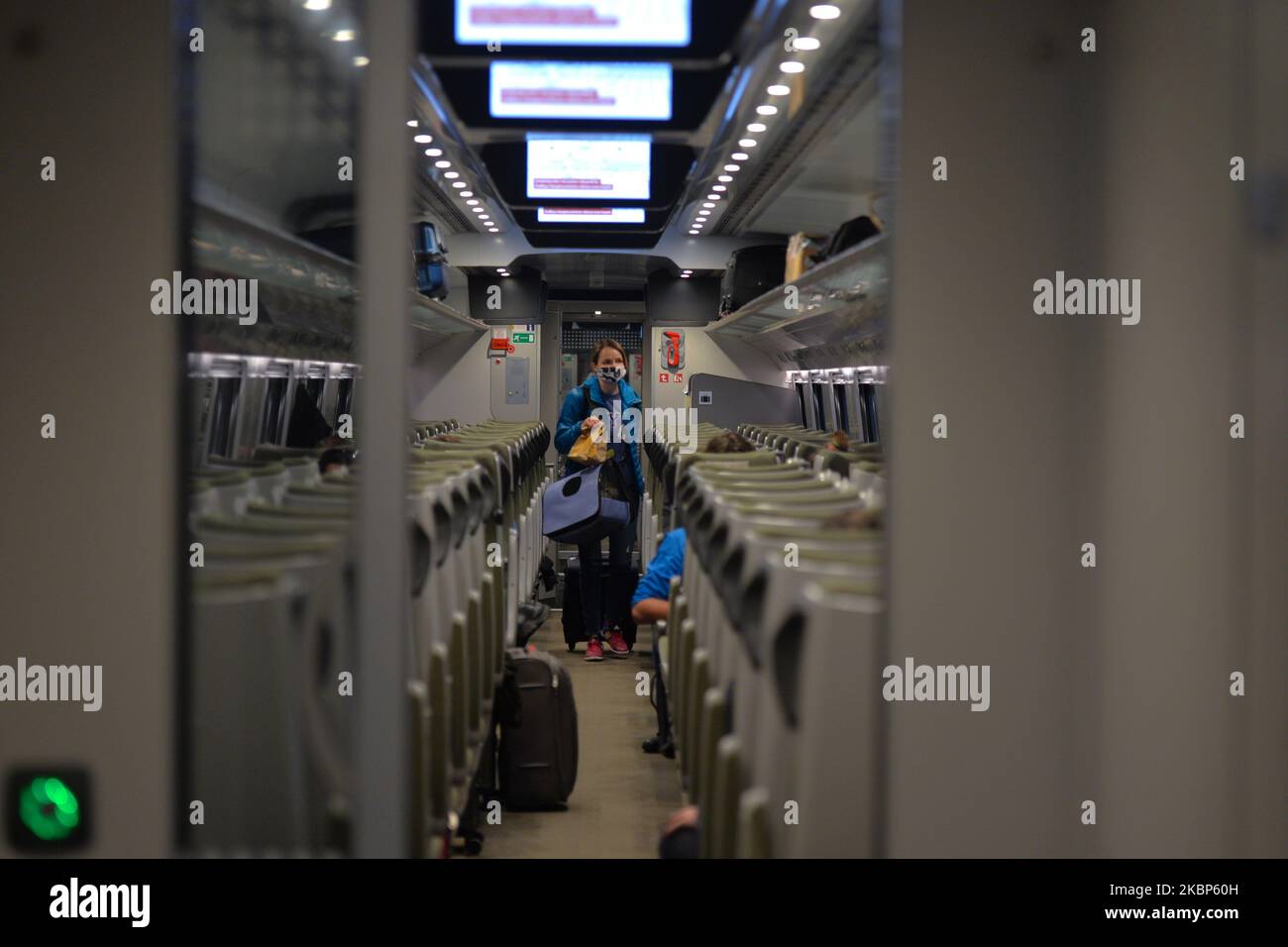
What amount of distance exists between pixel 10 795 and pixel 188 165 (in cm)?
127

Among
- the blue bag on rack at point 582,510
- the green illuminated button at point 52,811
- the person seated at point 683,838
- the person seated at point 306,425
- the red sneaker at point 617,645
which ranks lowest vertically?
the red sneaker at point 617,645

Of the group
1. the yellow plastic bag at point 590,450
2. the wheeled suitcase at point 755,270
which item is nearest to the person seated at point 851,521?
the yellow plastic bag at point 590,450

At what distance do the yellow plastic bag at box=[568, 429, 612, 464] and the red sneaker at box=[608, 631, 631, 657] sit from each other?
1.21m

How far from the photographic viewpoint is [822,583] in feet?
6.91

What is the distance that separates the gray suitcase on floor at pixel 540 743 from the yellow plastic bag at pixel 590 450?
2782 millimetres

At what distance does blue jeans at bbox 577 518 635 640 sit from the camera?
7.66 meters

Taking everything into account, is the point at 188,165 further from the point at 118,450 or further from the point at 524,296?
the point at 524,296

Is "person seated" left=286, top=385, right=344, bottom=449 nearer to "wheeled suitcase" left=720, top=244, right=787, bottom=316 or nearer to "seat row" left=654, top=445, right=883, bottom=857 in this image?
"seat row" left=654, top=445, right=883, bottom=857

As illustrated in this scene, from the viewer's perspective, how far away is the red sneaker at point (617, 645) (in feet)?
26.1

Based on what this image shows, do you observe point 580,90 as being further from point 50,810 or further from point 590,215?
point 590,215

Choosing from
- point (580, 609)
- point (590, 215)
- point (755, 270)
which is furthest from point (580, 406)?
point (755, 270)

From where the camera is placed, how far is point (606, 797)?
201 inches

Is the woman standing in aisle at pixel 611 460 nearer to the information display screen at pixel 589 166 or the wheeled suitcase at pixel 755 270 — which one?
the information display screen at pixel 589 166
